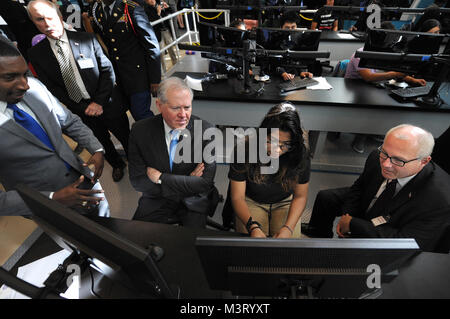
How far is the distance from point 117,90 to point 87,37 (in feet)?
1.75

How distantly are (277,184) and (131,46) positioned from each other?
2.03 m

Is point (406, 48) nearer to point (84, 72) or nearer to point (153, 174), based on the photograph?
point (153, 174)

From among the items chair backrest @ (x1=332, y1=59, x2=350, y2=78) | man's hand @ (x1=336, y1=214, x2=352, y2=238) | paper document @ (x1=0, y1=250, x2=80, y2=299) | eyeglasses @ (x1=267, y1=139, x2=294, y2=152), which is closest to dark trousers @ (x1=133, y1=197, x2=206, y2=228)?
paper document @ (x1=0, y1=250, x2=80, y2=299)

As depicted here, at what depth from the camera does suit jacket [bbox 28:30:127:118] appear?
189 centimetres

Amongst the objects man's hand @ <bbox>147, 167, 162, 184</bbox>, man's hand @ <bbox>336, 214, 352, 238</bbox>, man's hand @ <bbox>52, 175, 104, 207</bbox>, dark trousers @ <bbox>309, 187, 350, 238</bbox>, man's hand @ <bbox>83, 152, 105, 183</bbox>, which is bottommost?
dark trousers @ <bbox>309, 187, 350, 238</bbox>

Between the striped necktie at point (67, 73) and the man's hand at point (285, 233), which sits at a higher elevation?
the striped necktie at point (67, 73)

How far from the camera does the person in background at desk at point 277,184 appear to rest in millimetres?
1307

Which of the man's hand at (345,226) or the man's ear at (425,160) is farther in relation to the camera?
the man's hand at (345,226)

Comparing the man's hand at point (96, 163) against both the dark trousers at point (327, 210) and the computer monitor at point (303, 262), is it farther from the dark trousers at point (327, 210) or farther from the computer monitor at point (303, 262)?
the dark trousers at point (327, 210)

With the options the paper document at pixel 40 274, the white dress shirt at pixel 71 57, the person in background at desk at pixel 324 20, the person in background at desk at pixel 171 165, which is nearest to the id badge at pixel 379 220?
the person in background at desk at pixel 171 165

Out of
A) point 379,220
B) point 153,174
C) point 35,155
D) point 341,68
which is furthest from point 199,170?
point 341,68

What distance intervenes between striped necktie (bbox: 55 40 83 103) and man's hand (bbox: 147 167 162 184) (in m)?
1.29

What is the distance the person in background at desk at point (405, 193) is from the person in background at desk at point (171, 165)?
1.05 metres

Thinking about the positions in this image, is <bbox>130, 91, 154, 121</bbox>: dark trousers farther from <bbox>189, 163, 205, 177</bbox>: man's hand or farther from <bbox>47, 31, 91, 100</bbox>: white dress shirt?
<bbox>189, 163, 205, 177</bbox>: man's hand
